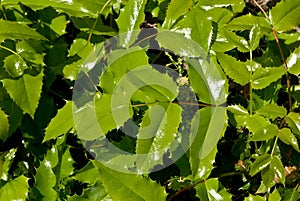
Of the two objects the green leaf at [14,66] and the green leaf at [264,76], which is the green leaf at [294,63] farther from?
the green leaf at [14,66]

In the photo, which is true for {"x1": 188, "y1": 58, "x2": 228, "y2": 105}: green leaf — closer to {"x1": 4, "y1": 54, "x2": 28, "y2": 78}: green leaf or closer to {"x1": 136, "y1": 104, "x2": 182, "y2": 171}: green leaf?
{"x1": 136, "y1": 104, "x2": 182, "y2": 171}: green leaf

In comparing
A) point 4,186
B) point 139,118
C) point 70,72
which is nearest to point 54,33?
point 70,72

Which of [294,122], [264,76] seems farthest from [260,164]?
[264,76]

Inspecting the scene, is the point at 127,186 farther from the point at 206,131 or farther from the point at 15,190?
the point at 15,190

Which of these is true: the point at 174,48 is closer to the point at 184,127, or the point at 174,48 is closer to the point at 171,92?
the point at 171,92

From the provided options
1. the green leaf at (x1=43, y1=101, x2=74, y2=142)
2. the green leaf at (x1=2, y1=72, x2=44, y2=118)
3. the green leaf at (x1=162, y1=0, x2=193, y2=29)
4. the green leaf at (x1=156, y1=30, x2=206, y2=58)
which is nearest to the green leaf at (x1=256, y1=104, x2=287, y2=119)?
the green leaf at (x1=156, y1=30, x2=206, y2=58)

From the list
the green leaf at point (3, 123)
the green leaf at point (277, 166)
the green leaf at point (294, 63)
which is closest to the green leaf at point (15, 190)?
the green leaf at point (3, 123)
